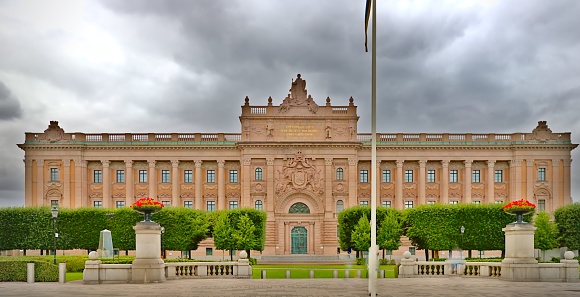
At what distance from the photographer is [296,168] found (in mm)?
85438

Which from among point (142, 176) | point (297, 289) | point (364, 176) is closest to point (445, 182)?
point (364, 176)

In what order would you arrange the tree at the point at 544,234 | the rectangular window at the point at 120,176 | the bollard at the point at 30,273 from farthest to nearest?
the rectangular window at the point at 120,176
the tree at the point at 544,234
the bollard at the point at 30,273

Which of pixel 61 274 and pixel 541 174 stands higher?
pixel 541 174

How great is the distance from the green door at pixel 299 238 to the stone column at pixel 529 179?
3129 centimetres

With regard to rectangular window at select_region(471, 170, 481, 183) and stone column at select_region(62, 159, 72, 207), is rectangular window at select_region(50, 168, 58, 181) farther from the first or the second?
rectangular window at select_region(471, 170, 481, 183)

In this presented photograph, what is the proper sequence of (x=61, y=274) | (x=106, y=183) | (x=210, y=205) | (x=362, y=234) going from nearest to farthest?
(x=61, y=274), (x=362, y=234), (x=106, y=183), (x=210, y=205)

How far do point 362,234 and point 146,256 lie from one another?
40.0 meters

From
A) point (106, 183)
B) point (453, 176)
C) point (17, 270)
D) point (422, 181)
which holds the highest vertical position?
point (453, 176)

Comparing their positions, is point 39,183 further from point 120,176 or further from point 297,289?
point 297,289

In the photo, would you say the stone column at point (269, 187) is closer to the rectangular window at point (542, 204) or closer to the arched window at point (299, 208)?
the arched window at point (299, 208)

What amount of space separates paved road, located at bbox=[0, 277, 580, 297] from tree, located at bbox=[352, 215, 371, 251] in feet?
118

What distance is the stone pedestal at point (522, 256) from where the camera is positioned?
1248 inches

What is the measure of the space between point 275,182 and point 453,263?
49.7m

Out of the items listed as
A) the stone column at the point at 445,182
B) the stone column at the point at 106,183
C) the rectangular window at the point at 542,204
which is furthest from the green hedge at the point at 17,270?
the rectangular window at the point at 542,204
